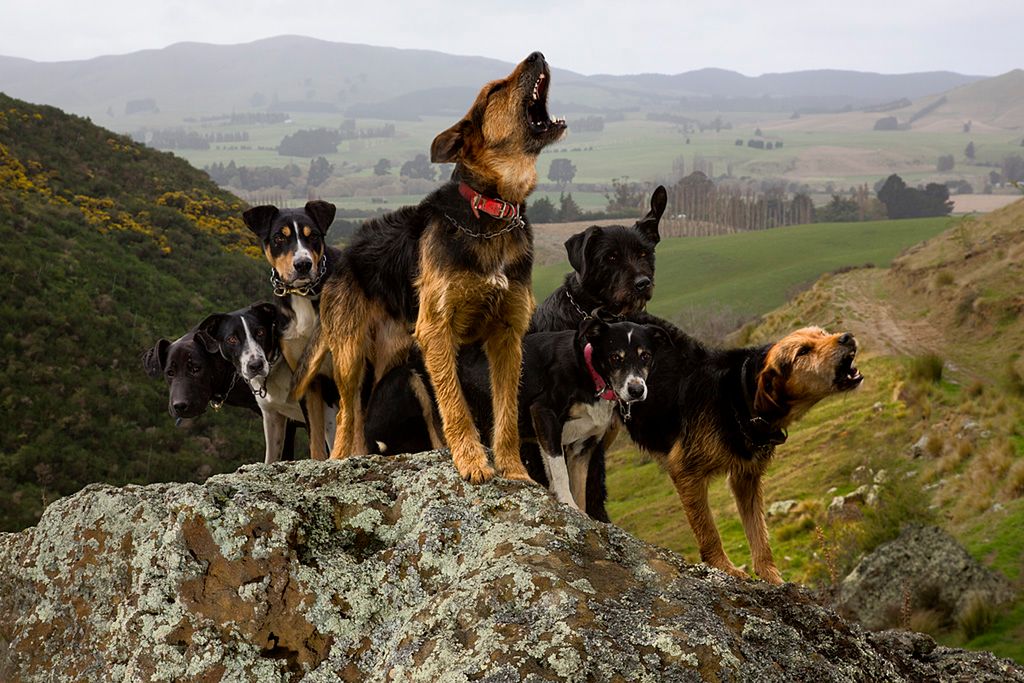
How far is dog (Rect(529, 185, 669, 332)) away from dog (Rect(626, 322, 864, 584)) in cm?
50

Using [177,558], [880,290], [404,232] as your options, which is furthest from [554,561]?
[880,290]

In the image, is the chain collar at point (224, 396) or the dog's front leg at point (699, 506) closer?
the dog's front leg at point (699, 506)

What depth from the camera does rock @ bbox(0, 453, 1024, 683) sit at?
410 centimetres

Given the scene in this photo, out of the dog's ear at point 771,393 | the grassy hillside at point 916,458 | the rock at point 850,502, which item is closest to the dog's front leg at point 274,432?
the dog's ear at point 771,393

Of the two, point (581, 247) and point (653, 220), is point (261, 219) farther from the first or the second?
point (653, 220)

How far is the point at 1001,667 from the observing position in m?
4.77

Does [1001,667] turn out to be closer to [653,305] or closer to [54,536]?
[54,536]

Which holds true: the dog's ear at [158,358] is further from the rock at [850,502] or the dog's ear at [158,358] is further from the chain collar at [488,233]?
the rock at [850,502]

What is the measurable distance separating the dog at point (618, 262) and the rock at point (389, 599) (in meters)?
2.78

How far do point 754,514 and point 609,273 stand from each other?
2300mm

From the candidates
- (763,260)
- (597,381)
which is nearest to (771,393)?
(597,381)

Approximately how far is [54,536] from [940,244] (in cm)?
6639

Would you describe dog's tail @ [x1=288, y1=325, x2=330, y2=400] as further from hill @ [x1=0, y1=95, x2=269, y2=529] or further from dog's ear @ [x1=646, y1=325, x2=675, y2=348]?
hill @ [x1=0, y1=95, x2=269, y2=529]

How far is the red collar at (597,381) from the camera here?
6.92 meters
